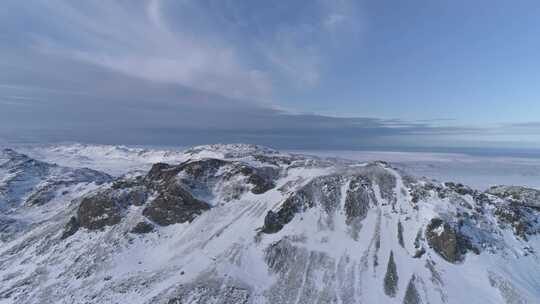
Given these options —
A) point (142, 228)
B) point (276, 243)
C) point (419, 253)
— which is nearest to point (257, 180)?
point (276, 243)

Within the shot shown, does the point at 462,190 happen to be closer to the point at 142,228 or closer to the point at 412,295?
the point at 412,295

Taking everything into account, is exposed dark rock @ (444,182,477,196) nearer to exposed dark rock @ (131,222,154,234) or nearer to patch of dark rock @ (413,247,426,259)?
patch of dark rock @ (413,247,426,259)

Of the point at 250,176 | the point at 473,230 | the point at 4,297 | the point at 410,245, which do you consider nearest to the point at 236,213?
the point at 250,176

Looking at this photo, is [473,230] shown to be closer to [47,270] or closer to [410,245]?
[410,245]

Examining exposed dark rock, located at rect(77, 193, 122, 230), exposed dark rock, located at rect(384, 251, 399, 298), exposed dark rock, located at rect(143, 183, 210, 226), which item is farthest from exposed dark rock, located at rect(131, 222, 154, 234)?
exposed dark rock, located at rect(384, 251, 399, 298)

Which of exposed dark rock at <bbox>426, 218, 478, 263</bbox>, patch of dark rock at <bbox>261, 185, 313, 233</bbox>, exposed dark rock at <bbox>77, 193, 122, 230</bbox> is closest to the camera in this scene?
exposed dark rock at <bbox>426, 218, 478, 263</bbox>
